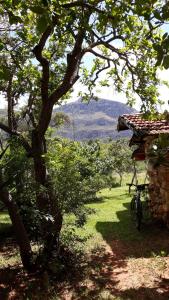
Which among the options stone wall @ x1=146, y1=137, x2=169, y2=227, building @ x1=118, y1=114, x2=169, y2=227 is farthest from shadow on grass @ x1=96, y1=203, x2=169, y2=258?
building @ x1=118, y1=114, x2=169, y2=227

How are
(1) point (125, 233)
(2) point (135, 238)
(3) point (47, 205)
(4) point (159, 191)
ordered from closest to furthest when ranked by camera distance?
1. (3) point (47, 205)
2. (2) point (135, 238)
3. (1) point (125, 233)
4. (4) point (159, 191)

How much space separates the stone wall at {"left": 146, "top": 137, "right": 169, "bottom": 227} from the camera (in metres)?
12.7

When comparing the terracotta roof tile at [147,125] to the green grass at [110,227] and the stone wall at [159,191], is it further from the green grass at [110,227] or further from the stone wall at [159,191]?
the green grass at [110,227]

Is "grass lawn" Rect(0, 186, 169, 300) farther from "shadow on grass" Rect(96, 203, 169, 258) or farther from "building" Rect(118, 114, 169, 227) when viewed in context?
"building" Rect(118, 114, 169, 227)

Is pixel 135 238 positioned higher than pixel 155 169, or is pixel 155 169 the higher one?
pixel 155 169

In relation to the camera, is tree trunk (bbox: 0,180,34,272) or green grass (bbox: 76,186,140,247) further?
green grass (bbox: 76,186,140,247)

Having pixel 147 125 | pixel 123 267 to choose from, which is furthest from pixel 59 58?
pixel 123 267

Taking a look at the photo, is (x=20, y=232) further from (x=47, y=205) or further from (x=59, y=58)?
(x=59, y=58)

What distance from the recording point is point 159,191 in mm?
13609

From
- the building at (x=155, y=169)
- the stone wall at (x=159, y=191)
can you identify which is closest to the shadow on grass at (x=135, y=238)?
the stone wall at (x=159, y=191)

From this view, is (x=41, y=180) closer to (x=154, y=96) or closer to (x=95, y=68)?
(x=154, y=96)

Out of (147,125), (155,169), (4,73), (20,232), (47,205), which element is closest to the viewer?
(4,73)

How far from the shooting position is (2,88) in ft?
52.9

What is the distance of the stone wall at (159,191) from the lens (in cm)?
1266
